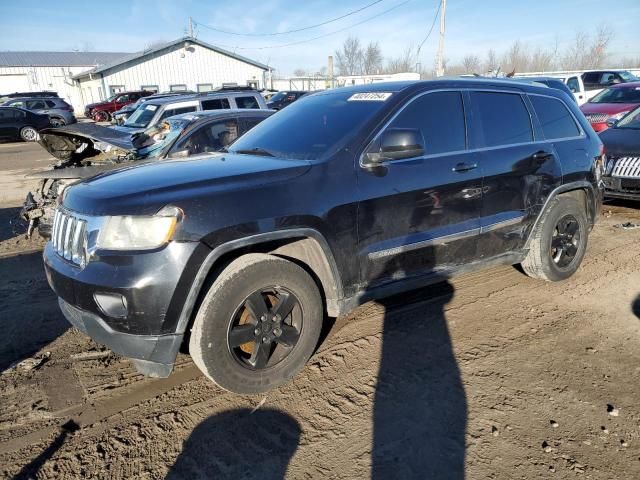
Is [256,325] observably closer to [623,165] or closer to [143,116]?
[623,165]

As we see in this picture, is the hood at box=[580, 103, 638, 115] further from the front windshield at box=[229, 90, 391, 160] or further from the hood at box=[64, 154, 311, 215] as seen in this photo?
the hood at box=[64, 154, 311, 215]

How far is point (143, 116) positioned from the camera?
35.8 feet

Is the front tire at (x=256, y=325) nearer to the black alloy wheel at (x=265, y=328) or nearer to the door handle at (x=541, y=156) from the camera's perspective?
the black alloy wheel at (x=265, y=328)

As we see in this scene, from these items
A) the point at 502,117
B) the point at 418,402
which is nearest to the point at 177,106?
the point at 502,117

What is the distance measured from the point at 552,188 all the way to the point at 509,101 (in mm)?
889

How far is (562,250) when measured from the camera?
454cm

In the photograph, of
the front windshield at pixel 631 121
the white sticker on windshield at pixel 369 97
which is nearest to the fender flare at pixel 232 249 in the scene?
the white sticker on windshield at pixel 369 97

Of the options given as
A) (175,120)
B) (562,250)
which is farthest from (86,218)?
(175,120)

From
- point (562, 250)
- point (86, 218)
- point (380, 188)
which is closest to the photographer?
point (86, 218)

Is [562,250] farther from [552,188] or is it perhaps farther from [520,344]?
[520,344]

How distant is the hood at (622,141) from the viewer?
268 inches

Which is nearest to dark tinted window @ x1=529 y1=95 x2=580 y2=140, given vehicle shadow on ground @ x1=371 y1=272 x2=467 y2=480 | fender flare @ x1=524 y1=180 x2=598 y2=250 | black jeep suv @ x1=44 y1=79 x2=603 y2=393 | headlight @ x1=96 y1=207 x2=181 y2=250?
black jeep suv @ x1=44 y1=79 x2=603 y2=393

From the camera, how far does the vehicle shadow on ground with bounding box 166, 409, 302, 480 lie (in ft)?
7.66

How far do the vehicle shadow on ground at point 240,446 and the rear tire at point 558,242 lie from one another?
2889 millimetres
